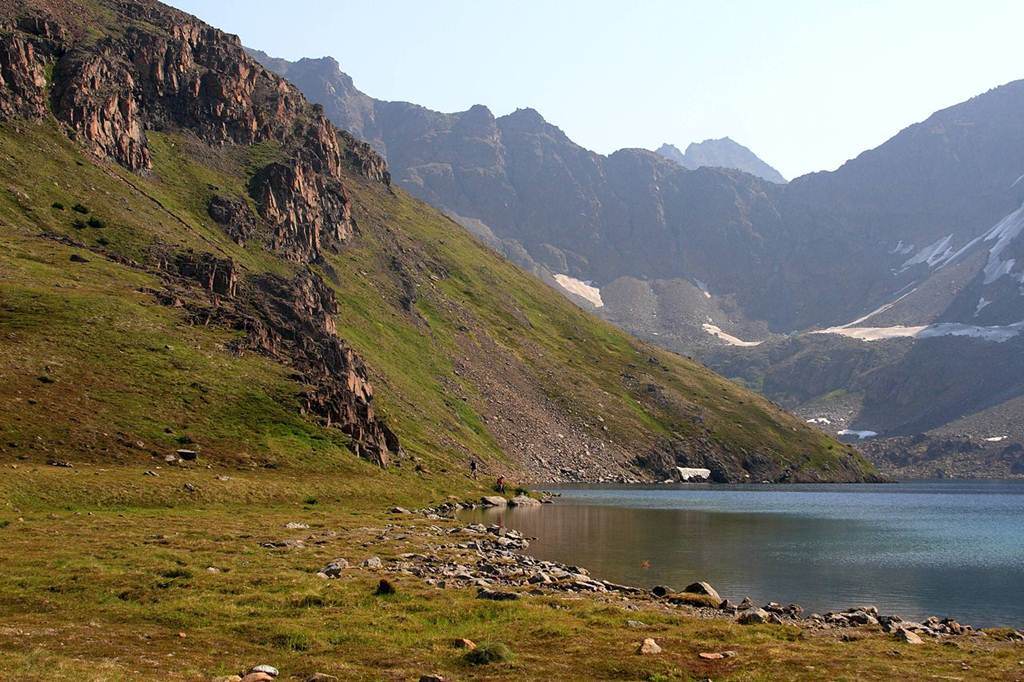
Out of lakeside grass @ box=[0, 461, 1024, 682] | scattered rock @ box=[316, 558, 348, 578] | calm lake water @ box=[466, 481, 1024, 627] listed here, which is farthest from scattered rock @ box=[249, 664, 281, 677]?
calm lake water @ box=[466, 481, 1024, 627]

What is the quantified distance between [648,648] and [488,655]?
582 centimetres

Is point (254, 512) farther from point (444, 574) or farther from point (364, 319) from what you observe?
point (364, 319)

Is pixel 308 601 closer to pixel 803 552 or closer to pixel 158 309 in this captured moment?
pixel 803 552

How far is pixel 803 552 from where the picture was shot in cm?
8144

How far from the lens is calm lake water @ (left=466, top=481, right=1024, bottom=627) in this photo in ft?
183

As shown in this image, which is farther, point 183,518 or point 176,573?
point 183,518

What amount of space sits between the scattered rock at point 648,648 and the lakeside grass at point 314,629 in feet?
1.36

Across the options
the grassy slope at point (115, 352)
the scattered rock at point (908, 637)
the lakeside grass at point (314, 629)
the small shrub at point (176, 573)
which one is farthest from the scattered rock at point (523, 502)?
the scattered rock at point (908, 637)

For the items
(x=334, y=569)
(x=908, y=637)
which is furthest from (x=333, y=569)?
(x=908, y=637)

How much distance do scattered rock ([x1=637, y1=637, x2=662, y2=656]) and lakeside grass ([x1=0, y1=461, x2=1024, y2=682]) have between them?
41cm

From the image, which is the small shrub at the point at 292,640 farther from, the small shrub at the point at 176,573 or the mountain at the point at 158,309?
the mountain at the point at 158,309

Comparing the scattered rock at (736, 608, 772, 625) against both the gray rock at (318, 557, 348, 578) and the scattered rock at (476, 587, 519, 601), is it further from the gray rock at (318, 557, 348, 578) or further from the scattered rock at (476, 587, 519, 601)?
the gray rock at (318, 557, 348, 578)

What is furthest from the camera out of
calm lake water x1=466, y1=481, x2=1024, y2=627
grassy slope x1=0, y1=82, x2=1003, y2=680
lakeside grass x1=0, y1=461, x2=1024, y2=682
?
calm lake water x1=466, y1=481, x2=1024, y2=627

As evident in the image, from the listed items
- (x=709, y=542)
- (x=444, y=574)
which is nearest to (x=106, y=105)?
(x=709, y=542)
